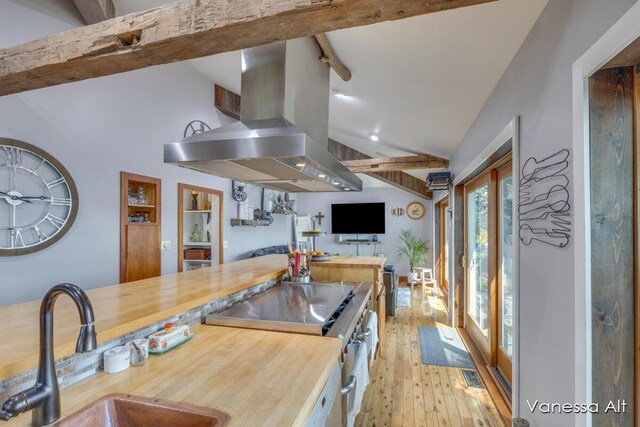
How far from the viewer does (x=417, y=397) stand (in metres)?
2.54

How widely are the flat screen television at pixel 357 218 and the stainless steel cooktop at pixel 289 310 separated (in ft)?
18.4

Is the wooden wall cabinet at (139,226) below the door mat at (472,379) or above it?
above

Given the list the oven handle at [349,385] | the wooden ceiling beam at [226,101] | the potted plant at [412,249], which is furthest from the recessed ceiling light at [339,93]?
the potted plant at [412,249]

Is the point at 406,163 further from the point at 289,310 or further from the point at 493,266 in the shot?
the point at 289,310

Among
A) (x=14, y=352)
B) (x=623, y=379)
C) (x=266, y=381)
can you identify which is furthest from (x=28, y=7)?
(x=623, y=379)

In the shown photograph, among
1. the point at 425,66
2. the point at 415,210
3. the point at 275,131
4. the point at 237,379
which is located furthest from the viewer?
the point at 415,210

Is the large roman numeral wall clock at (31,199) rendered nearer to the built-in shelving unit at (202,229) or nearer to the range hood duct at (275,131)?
the built-in shelving unit at (202,229)

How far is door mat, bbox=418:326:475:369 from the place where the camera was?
10.4 feet

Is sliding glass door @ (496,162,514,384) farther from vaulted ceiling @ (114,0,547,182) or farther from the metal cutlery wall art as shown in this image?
the metal cutlery wall art

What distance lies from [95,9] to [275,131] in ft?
9.49

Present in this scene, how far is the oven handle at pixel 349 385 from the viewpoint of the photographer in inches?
56.6

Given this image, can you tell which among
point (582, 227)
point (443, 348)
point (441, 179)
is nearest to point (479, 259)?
point (443, 348)

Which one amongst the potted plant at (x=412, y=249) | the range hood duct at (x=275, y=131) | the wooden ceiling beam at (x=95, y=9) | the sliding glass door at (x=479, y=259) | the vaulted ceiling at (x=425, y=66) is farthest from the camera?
the potted plant at (x=412, y=249)

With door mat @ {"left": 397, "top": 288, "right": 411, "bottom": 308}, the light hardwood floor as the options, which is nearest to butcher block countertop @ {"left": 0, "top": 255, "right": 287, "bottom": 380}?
the light hardwood floor
